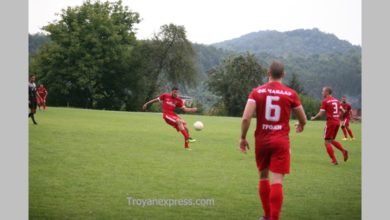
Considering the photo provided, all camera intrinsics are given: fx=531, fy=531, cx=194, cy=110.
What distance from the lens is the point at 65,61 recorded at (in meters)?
11.3

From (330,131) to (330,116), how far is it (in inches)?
14.9

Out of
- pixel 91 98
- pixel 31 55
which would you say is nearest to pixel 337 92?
pixel 91 98

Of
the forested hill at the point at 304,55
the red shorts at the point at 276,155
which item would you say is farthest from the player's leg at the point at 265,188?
the forested hill at the point at 304,55

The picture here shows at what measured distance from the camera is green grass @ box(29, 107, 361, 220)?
9.13 metres

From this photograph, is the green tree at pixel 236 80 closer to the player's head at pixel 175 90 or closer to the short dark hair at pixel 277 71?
the player's head at pixel 175 90

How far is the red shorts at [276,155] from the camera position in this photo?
7.62m

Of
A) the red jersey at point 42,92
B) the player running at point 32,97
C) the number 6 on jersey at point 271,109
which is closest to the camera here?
the number 6 on jersey at point 271,109

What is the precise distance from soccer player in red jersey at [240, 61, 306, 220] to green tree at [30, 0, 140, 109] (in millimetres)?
4243

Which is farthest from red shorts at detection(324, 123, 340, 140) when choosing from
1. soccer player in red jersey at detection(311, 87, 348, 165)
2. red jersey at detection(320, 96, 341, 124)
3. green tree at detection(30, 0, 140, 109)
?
green tree at detection(30, 0, 140, 109)

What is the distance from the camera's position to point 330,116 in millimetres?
13367

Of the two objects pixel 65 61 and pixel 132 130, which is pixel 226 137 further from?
pixel 65 61

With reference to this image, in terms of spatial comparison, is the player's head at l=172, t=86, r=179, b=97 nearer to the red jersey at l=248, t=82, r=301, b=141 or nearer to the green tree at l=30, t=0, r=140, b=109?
the green tree at l=30, t=0, r=140, b=109

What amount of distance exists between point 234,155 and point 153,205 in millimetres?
5110

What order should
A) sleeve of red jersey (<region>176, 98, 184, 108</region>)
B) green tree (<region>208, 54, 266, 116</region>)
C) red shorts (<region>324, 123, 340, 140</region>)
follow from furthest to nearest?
sleeve of red jersey (<region>176, 98, 184, 108</region>), red shorts (<region>324, 123, 340, 140</region>), green tree (<region>208, 54, 266, 116</region>)
